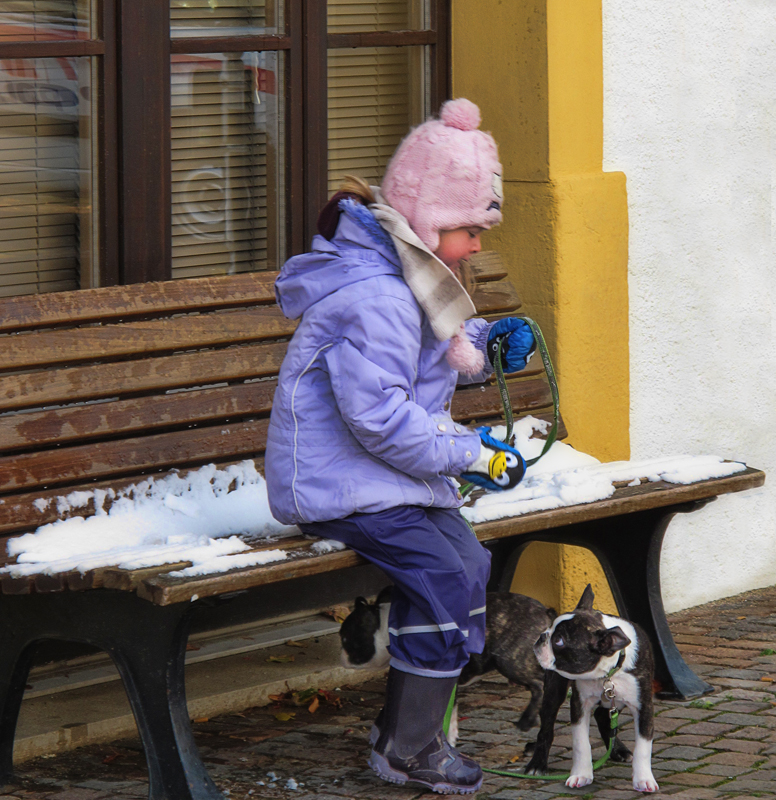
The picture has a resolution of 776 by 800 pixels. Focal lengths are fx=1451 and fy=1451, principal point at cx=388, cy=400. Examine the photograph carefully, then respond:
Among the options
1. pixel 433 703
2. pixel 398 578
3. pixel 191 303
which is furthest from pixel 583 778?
pixel 191 303

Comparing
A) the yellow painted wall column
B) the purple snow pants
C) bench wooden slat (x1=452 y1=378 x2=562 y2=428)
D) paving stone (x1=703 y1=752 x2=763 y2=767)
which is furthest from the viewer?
the yellow painted wall column

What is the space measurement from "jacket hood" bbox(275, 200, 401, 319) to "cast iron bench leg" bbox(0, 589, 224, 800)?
0.87 m

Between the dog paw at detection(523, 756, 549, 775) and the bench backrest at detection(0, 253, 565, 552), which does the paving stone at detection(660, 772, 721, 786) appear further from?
the bench backrest at detection(0, 253, 565, 552)

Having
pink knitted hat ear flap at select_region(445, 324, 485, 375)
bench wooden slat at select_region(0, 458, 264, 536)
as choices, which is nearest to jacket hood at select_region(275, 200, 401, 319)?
pink knitted hat ear flap at select_region(445, 324, 485, 375)

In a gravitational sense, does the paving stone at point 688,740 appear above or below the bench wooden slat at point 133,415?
below

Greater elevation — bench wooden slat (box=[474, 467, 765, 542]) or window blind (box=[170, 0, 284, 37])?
window blind (box=[170, 0, 284, 37])

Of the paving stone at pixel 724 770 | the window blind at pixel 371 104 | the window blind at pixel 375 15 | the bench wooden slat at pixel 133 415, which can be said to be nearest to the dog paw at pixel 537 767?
the paving stone at pixel 724 770

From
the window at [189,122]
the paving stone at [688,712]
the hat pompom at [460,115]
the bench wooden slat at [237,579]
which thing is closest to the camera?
the bench wooden slat at [237,579]

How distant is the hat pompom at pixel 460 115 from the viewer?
3854 mm

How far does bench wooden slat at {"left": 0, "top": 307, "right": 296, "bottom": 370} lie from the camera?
4.10m

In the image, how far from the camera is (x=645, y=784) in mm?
3877

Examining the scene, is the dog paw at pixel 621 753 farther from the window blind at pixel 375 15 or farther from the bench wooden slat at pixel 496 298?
the window blind at pixel 375 15

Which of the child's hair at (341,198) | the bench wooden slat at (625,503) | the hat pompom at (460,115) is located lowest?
the bench wooden slat at (625,503)

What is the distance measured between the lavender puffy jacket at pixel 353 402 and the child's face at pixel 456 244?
171 mm
